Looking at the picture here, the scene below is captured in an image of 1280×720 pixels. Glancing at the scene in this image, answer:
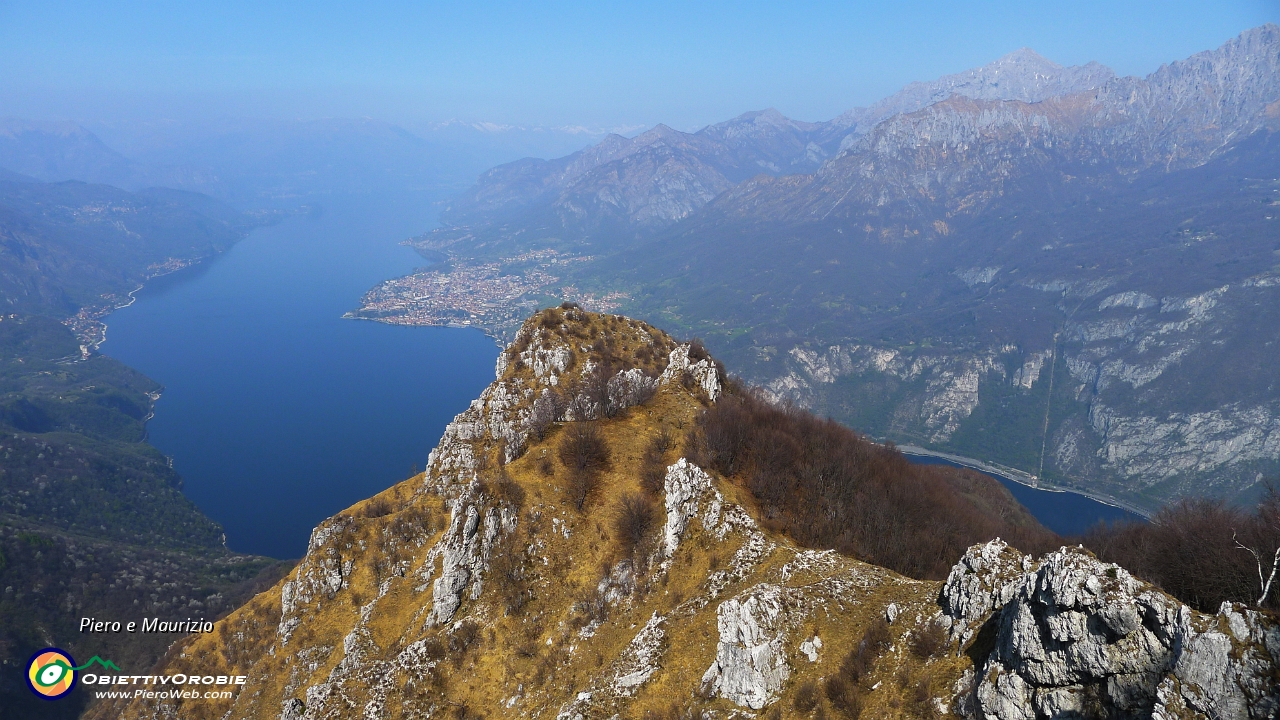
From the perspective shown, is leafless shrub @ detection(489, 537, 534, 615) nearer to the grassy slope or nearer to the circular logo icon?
the circular logo icon

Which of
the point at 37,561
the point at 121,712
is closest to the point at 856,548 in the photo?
the point at 121,712

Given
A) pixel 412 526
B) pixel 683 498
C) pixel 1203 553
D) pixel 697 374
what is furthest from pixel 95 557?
pixel 1203 553

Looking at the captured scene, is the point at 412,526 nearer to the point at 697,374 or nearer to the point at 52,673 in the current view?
the point at 697,374

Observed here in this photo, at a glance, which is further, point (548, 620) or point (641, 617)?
point (548, 620)

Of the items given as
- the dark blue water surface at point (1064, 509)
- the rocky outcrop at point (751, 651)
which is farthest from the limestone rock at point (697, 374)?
the dark blue water surface at point (1064, 509)

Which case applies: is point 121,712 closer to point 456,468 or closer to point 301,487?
point 456,468

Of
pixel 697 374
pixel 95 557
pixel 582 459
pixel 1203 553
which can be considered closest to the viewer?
pixel 1203 553

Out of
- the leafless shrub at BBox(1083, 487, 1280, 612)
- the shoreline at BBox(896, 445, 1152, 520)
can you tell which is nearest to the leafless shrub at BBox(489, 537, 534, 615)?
the leafless shrub at BBox(1083, 487, 1280, 612)
